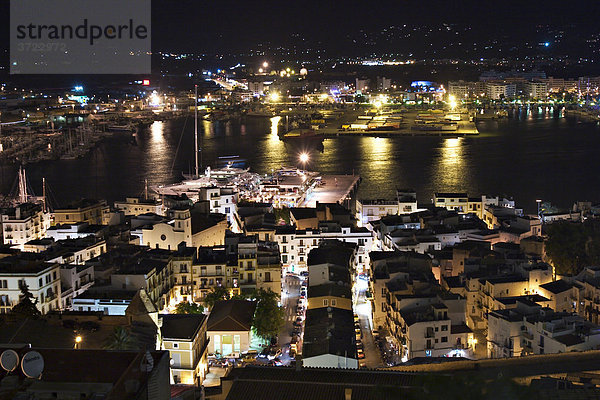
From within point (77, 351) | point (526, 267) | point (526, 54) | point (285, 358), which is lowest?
point (285, 358)

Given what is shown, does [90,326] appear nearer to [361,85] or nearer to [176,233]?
[176,233]

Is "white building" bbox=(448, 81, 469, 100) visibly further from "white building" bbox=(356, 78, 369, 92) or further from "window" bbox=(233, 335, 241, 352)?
"window" bbox=(233, 335, 241, 352)

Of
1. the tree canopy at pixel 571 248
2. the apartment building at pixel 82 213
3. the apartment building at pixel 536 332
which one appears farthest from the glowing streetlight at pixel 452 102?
the apartment building at pixel 536 332

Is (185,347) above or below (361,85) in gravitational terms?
below

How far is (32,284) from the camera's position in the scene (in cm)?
416

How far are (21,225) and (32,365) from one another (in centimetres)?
448

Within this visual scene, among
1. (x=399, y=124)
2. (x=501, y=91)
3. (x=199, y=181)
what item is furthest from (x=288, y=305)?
(x=501, y=91)

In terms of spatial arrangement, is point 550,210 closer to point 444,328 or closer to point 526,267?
point 526,267

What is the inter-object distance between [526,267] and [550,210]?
3.13 m

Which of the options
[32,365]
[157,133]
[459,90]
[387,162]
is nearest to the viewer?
[32,365]

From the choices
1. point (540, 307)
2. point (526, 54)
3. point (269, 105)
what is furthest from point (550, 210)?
point (526, 54)

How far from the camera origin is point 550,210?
752 centimetres

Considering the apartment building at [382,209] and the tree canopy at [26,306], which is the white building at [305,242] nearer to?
the apartment building at [382,209]

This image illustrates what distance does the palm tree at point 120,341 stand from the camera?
9.46 feet
